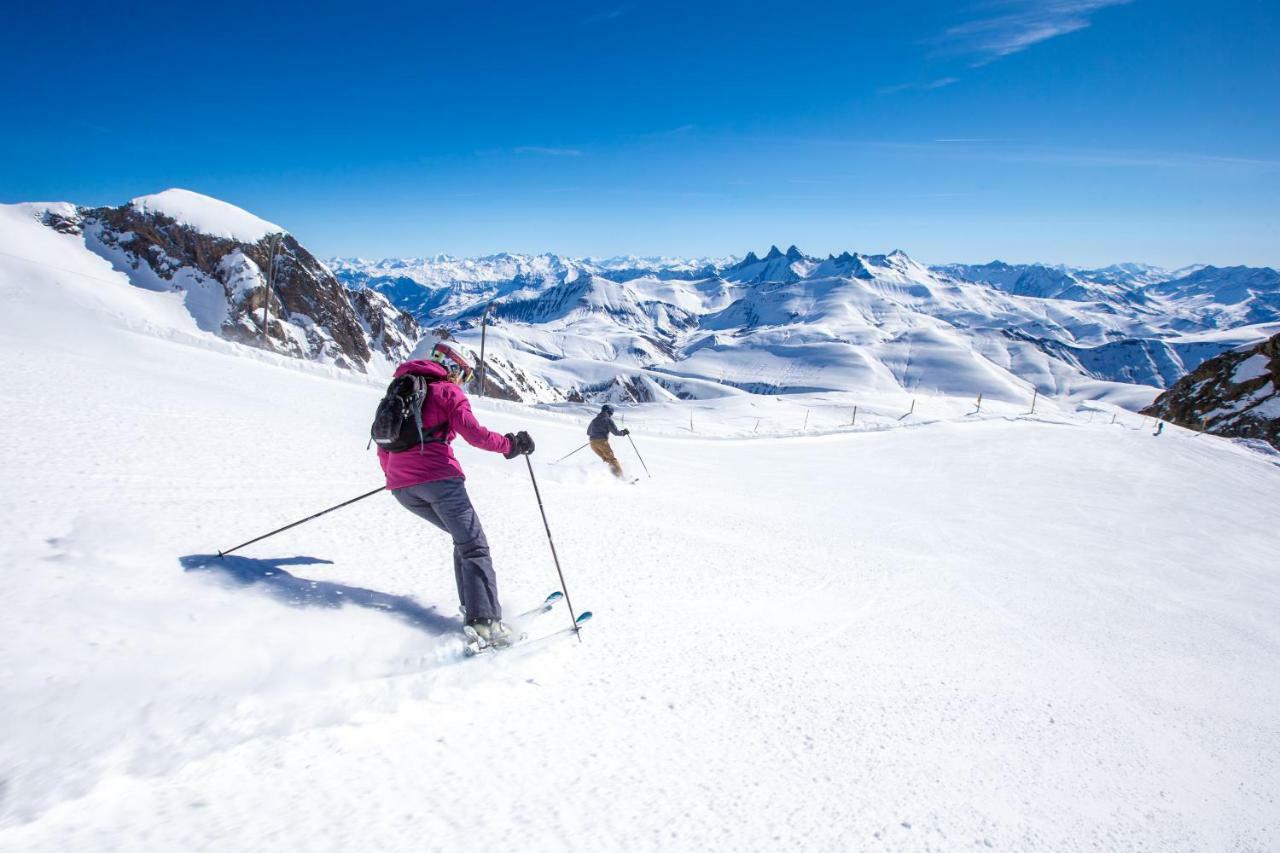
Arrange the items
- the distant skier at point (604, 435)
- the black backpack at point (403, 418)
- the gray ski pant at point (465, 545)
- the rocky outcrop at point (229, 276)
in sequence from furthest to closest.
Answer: the rocky outcrop at point (229, 276) → the distant skier at point (604, 435) → the gray ski pant at point (465, 545) → the black backpack at point (403, 418)

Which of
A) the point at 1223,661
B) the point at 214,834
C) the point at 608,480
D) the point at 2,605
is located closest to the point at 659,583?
the point at 214,834

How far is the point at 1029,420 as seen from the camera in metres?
33.4

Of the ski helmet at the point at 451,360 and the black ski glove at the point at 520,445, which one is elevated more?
the ski helmet at the point at 451,360

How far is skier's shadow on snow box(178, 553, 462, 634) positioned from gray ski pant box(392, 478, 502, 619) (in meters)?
0.30

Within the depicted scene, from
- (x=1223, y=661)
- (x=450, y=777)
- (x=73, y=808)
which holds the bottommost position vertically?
(x=1223, y=661)

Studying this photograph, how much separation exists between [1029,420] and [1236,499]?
1558cm

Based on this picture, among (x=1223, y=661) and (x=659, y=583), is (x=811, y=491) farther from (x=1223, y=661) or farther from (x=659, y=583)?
(x=659, y=583)

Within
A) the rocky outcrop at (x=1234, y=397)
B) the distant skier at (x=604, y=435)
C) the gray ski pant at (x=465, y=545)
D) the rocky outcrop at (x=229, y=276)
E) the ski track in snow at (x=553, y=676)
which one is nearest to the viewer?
the ski track in snow at (x=553, y=676)

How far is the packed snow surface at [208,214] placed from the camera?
422 feet

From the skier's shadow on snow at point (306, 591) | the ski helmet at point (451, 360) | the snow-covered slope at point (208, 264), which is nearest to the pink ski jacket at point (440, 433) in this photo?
the ski helmet at point (451, 360)

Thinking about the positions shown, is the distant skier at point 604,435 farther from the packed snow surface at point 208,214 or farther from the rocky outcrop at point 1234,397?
the packed snow surface at point 208,214

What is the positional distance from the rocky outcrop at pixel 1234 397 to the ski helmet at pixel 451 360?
67.7m

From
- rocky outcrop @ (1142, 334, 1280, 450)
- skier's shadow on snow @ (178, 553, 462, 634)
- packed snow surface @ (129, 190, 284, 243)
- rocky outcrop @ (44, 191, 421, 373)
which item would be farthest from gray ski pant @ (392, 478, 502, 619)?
packed snow surface @ (129, 190, 284, 243)

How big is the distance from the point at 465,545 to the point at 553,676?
1.15 metres
